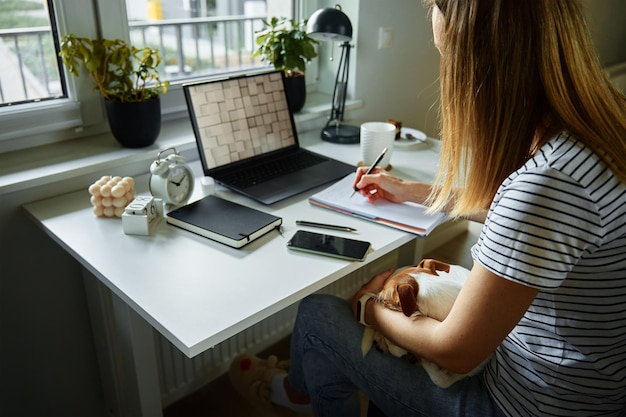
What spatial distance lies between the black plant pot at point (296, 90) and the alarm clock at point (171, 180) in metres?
0.58

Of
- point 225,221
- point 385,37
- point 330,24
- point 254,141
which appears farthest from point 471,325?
→ point 385,37

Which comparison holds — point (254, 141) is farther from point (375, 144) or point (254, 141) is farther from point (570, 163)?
point (570, 163)

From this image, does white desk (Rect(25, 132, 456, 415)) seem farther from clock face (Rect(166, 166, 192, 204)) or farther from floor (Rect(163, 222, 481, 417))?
floor (Rect(163, 222, 481, 417))

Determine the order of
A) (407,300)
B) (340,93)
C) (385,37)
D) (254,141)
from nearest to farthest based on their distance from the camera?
1. (407,300)
2. (254,141)
3. (340,93)
4. (385,37)

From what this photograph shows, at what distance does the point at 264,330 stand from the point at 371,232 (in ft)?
2.66

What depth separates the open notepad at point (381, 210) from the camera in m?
1.21

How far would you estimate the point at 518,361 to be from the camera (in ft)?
3.04

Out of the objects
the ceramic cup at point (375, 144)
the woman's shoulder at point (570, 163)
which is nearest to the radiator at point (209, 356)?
the ceramic cup at point (375, 144)

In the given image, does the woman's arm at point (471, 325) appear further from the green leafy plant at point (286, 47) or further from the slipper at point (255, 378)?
the green leafy plant at point (286, 47)

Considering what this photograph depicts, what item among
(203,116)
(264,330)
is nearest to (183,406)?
(264,330)

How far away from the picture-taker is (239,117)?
4.73ft

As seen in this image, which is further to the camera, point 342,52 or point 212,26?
point 212,26

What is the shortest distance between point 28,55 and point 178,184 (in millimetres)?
565

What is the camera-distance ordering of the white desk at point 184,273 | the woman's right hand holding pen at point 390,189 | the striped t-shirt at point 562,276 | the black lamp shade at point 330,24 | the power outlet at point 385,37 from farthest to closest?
the power outlet at point 385,37 → the black lamp shade at point 330,24 → the woman's right hand holding pen at point 390,189 → the white desk at point 184,273 → the striped t-shirt at point 562,276
